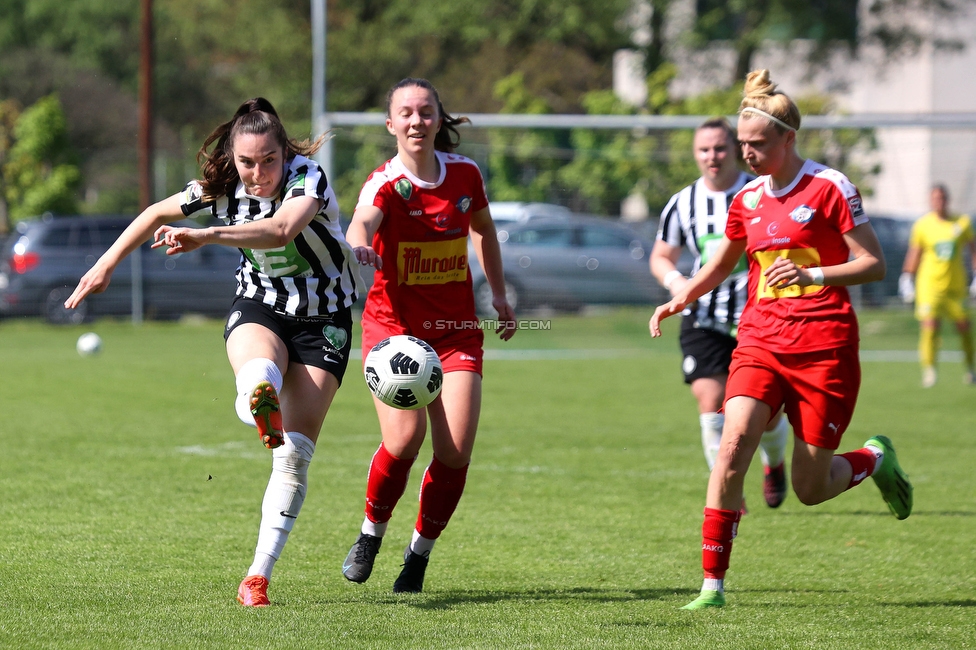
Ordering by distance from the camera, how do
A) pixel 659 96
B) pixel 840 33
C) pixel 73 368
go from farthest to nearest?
pixel 840 33 → pixel 659 96 → pixel 73 368

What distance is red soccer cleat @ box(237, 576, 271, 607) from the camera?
14.5ft

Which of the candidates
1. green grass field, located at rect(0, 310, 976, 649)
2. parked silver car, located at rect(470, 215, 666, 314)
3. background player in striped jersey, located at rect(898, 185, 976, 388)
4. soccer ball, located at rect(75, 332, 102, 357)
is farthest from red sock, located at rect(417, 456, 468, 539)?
soccer ball, located at rect(75, 332, 102, 357)

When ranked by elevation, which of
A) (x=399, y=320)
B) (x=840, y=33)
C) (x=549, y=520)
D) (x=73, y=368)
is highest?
(x=840, y=33)

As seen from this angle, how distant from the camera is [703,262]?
6707mm

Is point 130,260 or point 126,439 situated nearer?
point 126,439

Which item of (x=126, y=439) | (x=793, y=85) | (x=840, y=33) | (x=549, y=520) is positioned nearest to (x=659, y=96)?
(x=840, y=33)

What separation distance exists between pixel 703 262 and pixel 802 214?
2.06 meters

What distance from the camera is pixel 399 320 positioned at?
4996 mm

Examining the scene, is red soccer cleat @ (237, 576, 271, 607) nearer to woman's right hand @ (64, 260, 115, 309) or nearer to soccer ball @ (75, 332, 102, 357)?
woman's right hand @ (64, 260, 115, 309)

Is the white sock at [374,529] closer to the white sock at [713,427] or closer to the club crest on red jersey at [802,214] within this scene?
the club crest on red jersey at [802,214]

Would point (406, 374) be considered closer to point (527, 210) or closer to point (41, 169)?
point (527, 210)

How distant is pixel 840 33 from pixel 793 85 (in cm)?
328

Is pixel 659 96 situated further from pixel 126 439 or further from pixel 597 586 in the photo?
pixel 597 586

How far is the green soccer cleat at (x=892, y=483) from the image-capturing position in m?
5.36
